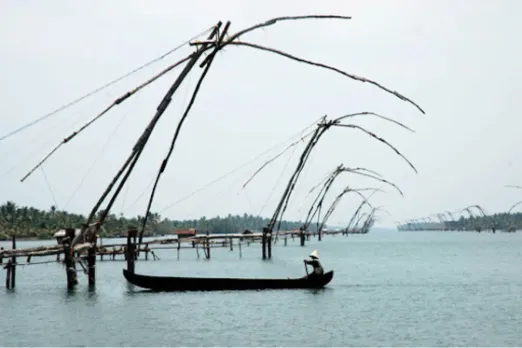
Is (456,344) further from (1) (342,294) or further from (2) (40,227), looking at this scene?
(2) (40,227)

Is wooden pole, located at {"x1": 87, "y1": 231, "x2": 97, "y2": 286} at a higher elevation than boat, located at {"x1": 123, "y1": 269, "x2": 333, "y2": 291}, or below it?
higher

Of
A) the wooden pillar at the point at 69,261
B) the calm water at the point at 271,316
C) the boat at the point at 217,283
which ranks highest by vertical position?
the wooden pillar at the point at 69,261

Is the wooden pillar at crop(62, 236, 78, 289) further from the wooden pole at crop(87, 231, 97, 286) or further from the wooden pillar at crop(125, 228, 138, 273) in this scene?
the wooden pillar at crop(125, 228, 138, 273)

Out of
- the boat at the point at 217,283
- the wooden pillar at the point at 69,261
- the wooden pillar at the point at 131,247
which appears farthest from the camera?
the wooden pillar at the point at 131,247

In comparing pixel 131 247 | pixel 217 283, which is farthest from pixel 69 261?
pixel 217 283

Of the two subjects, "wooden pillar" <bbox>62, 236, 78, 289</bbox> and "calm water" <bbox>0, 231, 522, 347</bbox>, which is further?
"wooden pillar" <bbox>62, 236, 78, 289</bbox>

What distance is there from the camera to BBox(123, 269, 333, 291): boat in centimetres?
2798

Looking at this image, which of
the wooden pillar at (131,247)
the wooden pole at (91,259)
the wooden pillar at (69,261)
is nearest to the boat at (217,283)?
the wooden pillar at (131,247)

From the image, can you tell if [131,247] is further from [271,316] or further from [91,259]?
[271,316]

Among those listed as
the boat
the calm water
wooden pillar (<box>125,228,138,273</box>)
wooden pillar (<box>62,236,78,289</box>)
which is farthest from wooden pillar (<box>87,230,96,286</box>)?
the boat

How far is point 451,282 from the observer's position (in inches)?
1426

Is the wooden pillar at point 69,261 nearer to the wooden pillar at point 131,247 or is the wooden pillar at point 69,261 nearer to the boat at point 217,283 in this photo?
the boat at point 217,283

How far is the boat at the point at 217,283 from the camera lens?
91.8 ft

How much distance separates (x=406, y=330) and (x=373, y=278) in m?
19.1
